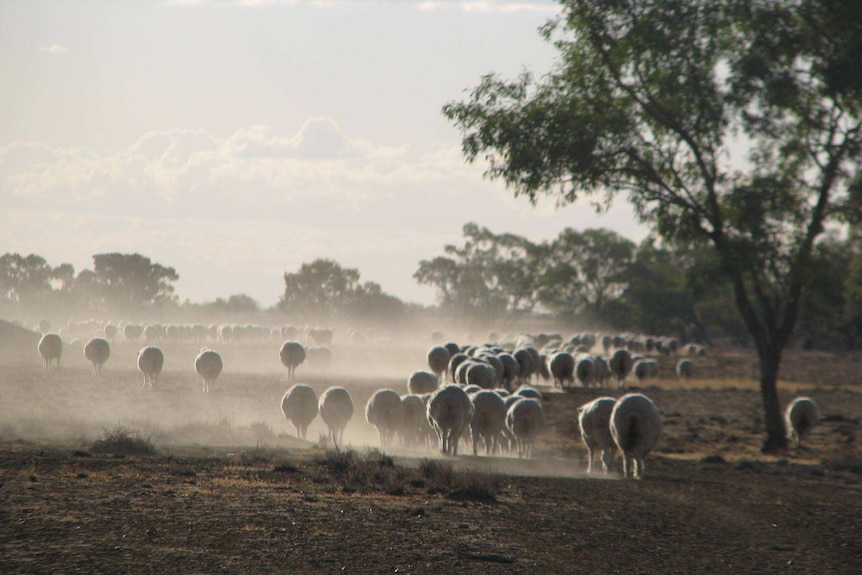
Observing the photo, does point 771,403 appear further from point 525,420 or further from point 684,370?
point 684,370

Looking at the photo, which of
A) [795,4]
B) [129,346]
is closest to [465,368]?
[795,4]

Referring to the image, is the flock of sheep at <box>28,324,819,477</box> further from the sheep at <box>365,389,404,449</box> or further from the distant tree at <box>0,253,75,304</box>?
the distant tree at <box>0,253,75,304</box>

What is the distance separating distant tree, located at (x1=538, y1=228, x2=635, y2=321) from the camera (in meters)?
109

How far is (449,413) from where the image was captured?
20.6m

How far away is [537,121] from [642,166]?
348 cm

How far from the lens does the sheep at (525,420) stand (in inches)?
847

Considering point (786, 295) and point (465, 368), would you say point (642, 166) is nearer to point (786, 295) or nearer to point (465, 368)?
point (786, 295)

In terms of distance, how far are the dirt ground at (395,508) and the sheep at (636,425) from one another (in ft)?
2.49

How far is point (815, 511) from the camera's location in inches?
566

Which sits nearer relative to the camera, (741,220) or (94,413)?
(741,220)

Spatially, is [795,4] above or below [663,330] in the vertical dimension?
above

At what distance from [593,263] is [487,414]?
296 ft

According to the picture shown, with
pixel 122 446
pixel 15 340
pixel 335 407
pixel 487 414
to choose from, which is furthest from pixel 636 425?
pixel 15 340

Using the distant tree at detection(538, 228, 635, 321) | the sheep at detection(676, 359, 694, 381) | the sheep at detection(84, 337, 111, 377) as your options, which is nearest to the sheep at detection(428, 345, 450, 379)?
the sheep at detection(84, 337, 111, 377)
